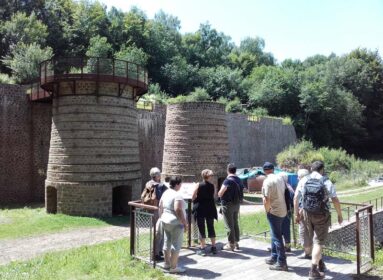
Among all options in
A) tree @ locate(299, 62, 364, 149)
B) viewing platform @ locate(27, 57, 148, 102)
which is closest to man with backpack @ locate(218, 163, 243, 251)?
viewing platform @ locate(27, 57, 148, 102)

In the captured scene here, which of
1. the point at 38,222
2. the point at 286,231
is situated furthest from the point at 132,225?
the point at 38,222

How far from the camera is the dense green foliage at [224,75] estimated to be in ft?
143

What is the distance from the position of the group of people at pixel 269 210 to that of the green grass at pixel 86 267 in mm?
556

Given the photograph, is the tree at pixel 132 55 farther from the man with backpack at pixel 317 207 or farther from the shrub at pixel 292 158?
the man with backpack at pixel 317 207

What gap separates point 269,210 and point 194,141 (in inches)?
515

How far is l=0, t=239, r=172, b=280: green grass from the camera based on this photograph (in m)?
7.52

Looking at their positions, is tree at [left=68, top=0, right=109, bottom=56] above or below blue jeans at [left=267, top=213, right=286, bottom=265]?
above

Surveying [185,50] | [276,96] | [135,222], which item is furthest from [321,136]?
[135,222]

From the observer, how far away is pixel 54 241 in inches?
510

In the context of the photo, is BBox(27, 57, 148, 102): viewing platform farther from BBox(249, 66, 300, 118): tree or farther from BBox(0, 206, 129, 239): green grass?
BBox(249, 66, 300, 118): tree

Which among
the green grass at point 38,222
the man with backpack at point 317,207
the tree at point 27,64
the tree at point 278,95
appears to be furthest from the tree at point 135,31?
the man with backpack at point 317,207

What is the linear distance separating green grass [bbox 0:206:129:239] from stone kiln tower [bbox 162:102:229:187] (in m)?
4.46

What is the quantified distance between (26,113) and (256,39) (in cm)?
8194

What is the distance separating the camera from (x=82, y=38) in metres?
46.0
